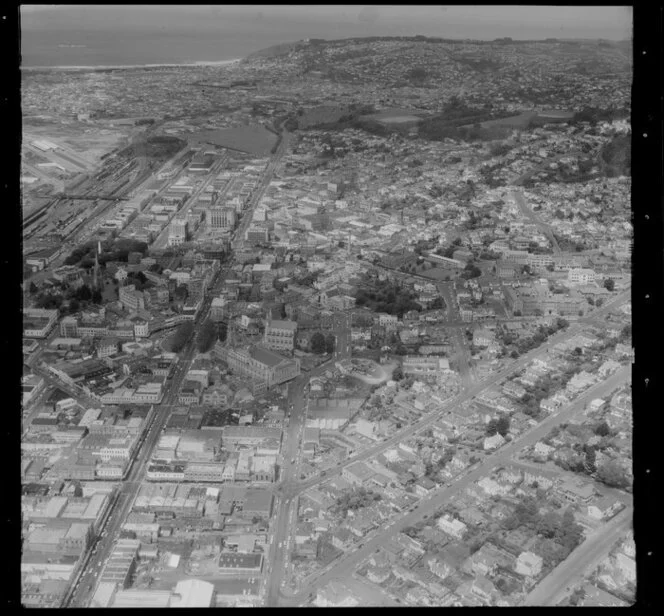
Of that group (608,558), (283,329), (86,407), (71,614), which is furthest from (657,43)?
(86,407)

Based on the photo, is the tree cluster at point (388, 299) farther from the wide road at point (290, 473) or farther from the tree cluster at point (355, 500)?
the tree cluster at point (355, 500)

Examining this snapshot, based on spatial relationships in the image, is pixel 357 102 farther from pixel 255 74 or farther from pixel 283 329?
pixel 283 329

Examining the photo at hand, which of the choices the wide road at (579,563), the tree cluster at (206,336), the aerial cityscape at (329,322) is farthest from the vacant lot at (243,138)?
the wide road at (579,563)

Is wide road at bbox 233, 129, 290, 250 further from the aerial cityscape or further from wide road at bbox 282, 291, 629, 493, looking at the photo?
wide road at bbox 282, 291, 629, 493

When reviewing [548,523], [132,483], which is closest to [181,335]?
[132,483]

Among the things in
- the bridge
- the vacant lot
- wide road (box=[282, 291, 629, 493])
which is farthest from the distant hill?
wide road (box=[282, 291, 629, 493])

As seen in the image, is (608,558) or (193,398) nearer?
(608,558)
